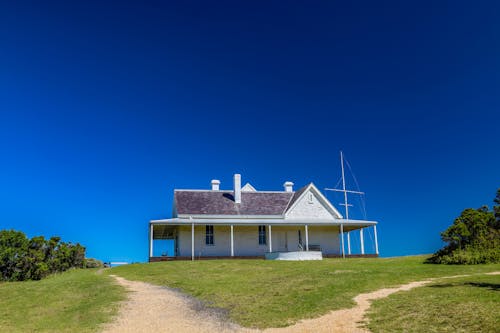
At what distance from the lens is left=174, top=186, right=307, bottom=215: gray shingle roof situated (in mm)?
36156

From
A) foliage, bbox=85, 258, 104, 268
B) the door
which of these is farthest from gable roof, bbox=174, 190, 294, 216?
foliage, bbox=85, 258, 104, 268

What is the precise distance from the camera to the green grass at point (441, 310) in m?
9.06

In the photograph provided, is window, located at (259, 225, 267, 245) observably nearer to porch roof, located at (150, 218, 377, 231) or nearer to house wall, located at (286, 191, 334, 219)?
porch roof, located at (150, 218, 377, 231)

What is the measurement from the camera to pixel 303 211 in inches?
1476

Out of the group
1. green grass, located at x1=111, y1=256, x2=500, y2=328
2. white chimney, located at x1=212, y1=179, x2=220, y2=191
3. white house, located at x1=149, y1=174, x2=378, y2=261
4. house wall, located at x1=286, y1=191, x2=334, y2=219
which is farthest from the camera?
white chimney, located at x1=212, y1=179, x2=220, y2=191

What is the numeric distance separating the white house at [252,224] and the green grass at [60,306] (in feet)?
49.3

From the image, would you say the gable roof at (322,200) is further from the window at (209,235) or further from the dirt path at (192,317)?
the dirt path at (192,317)

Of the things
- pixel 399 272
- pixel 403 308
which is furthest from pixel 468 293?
pixel 399 272

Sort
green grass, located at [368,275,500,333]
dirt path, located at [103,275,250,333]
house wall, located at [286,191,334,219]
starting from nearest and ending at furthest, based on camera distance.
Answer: green grass, located at [368,275,500,333] → dirt path, located at [103,275,250,333] → house wall, located at [286,191,334,219]

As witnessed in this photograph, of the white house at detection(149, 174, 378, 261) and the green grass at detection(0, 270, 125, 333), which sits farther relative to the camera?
the white house at detection(149, 174, 378, 261)

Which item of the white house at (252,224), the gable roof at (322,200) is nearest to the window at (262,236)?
the white house at (252,224)

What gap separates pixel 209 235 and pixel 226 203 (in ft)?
10.9

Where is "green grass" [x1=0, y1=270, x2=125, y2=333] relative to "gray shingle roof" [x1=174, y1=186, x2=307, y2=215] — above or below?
below

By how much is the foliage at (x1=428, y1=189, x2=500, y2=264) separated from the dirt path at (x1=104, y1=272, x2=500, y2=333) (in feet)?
25.7
